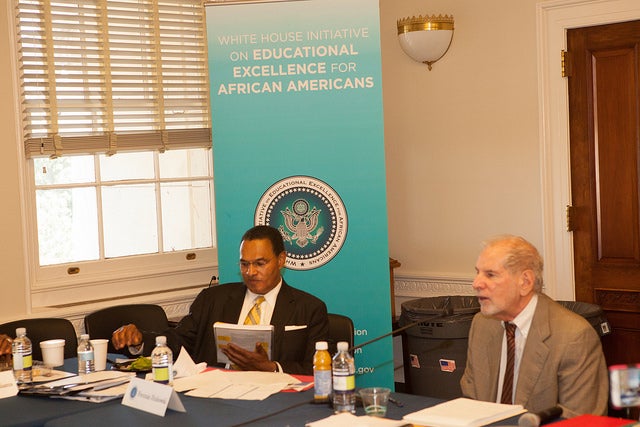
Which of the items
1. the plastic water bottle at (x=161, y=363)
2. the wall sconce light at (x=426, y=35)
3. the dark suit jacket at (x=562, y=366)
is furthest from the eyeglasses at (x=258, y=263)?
the wall sconce light at (x=426, y=35)

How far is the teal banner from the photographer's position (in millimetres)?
4598

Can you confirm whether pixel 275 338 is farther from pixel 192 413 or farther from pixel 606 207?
pixel 606 207

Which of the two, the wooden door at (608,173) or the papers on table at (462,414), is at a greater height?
the wooden door at (608,173)

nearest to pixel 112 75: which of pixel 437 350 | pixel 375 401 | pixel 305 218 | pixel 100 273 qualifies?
pixel 100 273

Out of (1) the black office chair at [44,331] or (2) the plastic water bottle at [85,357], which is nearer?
(2) the plastic water bottle at [85,357]

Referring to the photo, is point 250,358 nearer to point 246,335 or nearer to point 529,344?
point 246,335

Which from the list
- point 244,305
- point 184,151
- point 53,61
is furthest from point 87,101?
point 244,305

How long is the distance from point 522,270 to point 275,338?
1.23 m

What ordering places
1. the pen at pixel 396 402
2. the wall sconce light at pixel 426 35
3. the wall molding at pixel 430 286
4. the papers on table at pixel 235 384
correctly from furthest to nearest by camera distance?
the wall molding at pixel 430 286
the wall sconce light at pixel 426 35
the papers on table at pixel 235 384
the pen at pixel 396 402

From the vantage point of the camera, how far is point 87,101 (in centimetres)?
511

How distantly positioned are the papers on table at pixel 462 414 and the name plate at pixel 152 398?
76 centimetres

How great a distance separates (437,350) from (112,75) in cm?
243

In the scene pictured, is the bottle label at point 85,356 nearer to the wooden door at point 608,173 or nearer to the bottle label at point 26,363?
the bottle label at point 26,363

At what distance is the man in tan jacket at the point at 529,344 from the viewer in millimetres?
2822
